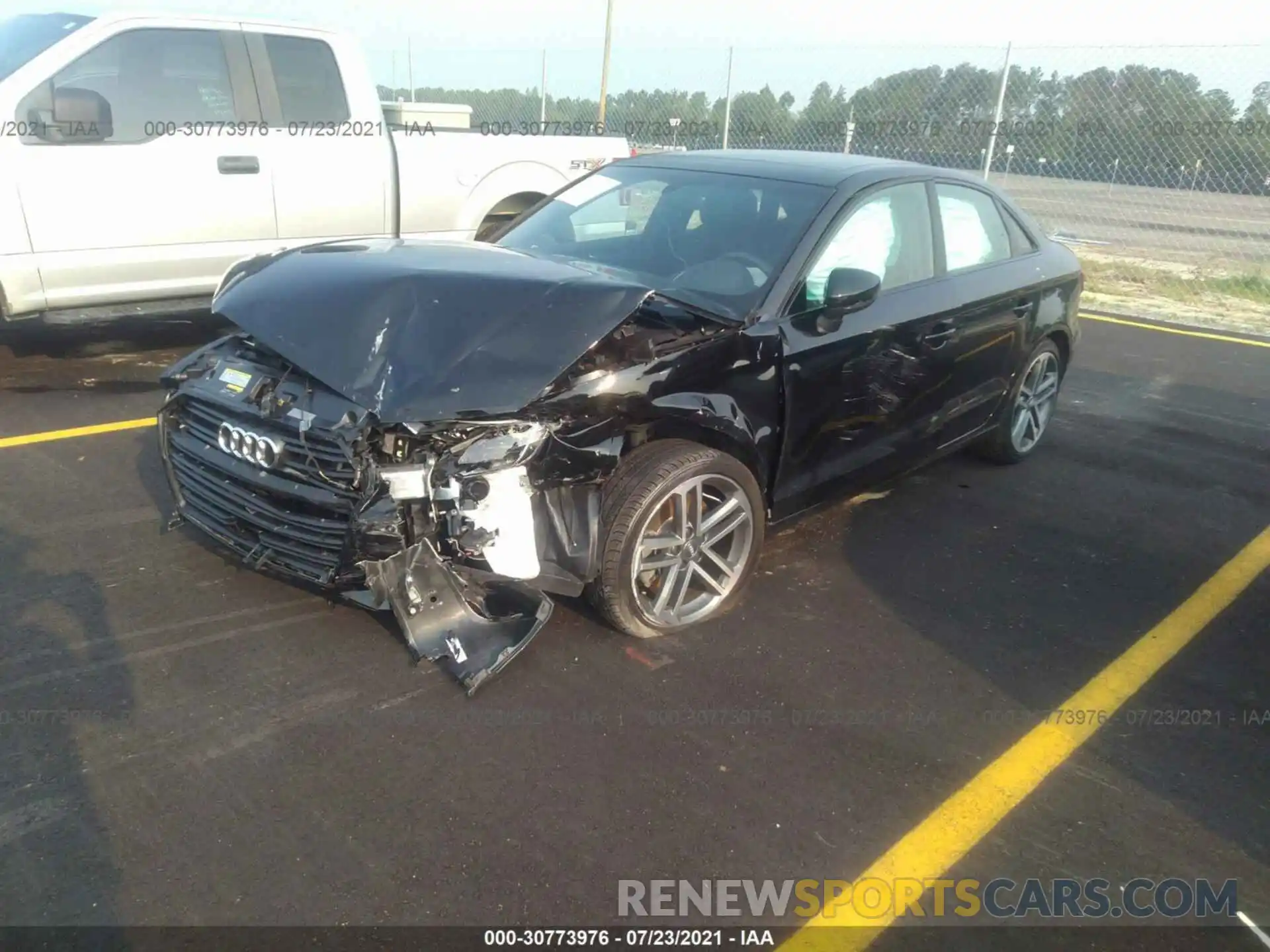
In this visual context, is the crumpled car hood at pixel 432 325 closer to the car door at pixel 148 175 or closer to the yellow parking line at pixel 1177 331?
the car door at pixel 148 175

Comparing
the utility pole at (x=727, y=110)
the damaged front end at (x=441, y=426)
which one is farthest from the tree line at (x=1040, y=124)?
the damaged front end at (x=441, y=426)

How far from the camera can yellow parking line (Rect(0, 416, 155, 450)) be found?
4868mm

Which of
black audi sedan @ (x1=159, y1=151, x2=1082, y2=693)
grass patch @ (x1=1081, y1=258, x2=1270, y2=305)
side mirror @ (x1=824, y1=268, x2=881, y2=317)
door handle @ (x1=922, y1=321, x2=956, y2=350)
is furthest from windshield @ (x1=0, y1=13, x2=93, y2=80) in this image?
grass patch @ (x1=1081, y1=258, x2=1270, y2=305)

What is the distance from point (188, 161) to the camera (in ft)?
19.4

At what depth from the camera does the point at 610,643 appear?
11.2 ft

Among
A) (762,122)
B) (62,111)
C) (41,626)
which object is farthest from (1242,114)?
(41,626)

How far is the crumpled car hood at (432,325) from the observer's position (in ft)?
9.34

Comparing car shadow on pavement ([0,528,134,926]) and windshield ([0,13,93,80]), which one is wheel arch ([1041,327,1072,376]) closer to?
car shadow on pavement ([0,528,134,926])

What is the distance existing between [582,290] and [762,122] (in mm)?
12368

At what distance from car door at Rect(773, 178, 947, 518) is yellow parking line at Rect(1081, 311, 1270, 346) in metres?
6.65

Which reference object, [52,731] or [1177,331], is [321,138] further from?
[1177,331]

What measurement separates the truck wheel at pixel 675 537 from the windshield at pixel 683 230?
628 millimetres

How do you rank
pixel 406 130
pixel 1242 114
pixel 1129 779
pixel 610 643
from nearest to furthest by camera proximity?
pixel 1129 779 < pixel 610 643 < pixel 406 130 < pixel 1242 114

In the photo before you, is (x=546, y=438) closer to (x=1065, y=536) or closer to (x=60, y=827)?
(x=60, y=827)
